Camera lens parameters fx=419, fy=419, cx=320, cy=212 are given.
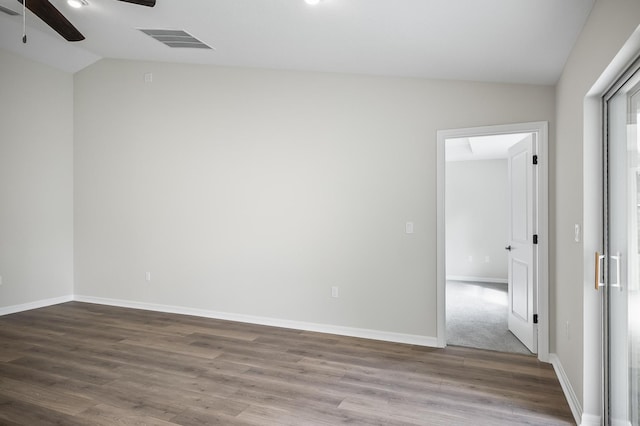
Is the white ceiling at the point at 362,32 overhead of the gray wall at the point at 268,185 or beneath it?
overhead

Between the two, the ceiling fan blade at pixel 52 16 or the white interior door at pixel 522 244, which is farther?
the white interior door at pixel 522 244

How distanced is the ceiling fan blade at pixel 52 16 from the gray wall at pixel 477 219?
6859 millimetres

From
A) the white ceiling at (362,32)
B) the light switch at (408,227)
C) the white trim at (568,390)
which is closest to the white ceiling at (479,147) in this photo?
the light switch at (408,227)

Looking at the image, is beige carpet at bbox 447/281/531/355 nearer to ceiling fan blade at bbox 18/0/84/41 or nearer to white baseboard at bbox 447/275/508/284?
white baseboard at bbox 447/275/508/284

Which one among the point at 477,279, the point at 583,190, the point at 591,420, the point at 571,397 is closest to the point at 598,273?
the point at 583,190

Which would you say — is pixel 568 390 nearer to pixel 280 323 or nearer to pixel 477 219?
pixel 280 323

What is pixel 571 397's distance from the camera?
9.22ft

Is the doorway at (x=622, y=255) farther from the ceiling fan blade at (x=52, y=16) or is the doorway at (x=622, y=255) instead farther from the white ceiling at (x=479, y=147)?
the ceiling fan blade at (x=52, y=16)

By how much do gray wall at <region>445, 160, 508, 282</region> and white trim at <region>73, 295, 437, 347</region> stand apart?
4.53 meters

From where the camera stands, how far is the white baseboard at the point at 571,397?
8.14 feet

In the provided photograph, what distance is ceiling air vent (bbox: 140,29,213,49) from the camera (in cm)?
400

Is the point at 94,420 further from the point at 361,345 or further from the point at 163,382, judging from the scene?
the point at 361,345

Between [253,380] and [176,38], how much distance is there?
328 cm

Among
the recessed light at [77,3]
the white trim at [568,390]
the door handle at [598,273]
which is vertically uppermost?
the recessed light at [77,3]
